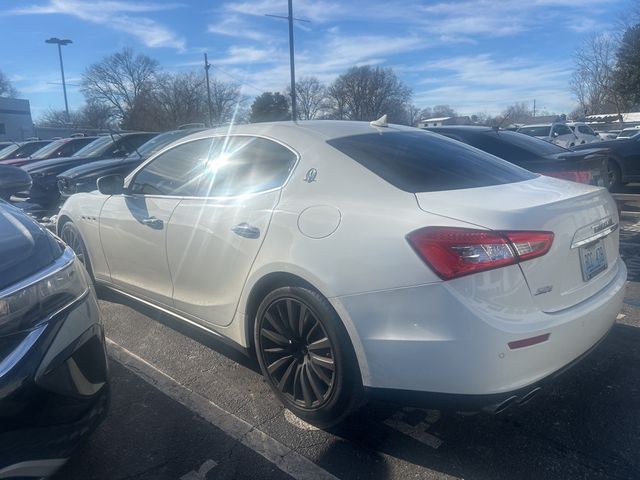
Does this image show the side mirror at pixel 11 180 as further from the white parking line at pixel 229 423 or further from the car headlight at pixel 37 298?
the car headlight at pixel 37 298

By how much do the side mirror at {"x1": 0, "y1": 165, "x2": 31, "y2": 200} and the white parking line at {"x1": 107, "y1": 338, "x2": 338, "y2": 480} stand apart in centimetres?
134

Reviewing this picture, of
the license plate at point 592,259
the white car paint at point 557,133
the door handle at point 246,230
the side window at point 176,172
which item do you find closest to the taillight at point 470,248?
the license plate at point 592,259

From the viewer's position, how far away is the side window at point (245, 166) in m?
2.94

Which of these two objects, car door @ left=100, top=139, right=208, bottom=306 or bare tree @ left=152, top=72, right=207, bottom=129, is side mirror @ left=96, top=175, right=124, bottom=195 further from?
bare tree @ left=152, top=72, right=207, bottom=129

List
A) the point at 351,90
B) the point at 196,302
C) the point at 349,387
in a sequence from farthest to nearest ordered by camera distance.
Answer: the point at 351,90
the point at 196,302
the point at 349,387

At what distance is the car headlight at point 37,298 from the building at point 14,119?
60.2 metres

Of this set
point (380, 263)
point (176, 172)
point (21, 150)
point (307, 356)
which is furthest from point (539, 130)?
point (380, 263)

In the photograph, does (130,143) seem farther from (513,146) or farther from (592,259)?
(592,259)

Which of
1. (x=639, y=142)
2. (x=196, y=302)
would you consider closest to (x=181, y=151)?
(x=196, y=302)

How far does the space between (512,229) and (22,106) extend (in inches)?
2617

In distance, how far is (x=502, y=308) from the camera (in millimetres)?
2072

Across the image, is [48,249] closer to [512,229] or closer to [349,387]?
[349,387]

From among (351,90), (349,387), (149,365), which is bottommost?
A: (149,365)

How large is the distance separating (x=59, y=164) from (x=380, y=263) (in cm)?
963
